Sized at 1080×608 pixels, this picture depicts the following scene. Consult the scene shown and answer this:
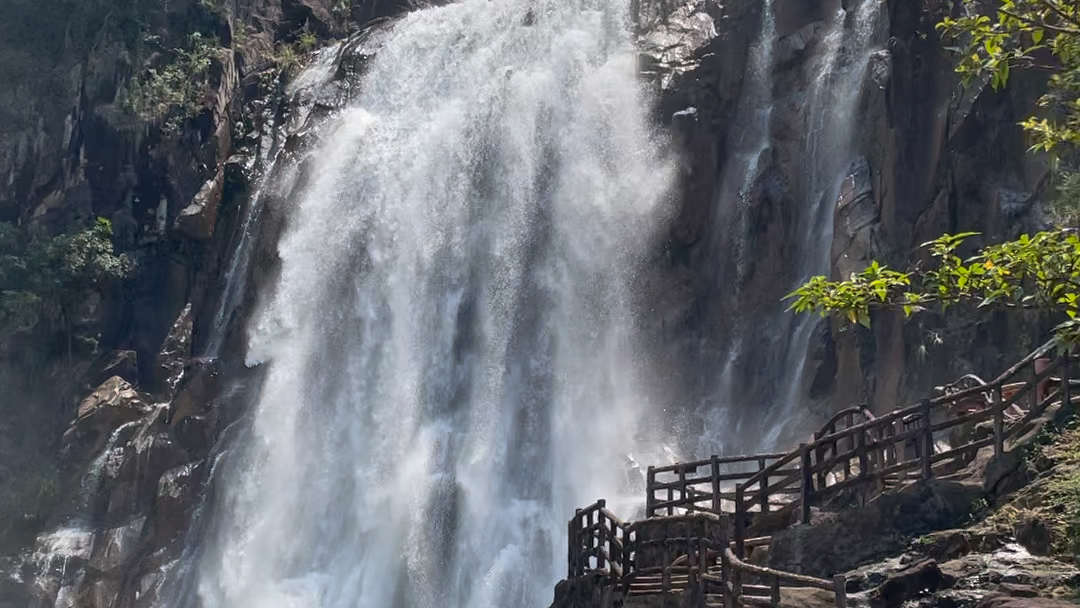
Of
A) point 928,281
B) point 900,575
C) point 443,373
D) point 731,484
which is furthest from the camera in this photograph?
point 443,373

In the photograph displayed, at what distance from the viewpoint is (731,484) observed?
26984 mm

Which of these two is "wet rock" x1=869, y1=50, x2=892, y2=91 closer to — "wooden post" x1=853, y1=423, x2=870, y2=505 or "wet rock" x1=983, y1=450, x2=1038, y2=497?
"wooden post" x1=853, y1=423, x2=870, y2=505

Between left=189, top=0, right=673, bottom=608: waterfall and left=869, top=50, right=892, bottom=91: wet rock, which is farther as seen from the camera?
left=189, top=0, right=673, bottom=608: waterfall

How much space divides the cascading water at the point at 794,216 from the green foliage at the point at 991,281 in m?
16.1

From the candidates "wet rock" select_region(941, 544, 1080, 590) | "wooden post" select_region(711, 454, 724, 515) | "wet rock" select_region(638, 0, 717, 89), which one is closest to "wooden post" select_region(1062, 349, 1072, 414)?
"wet rock" select_region(941, 544, 1080, 590)

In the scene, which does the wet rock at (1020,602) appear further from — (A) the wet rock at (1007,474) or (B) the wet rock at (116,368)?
(B) the wet rock at (116,368)

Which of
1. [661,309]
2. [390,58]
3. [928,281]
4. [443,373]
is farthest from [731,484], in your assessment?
[390,58]

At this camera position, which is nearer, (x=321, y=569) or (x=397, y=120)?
(x=321, y=569)

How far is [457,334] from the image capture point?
32.4 meters

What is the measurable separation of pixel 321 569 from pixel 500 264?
9680 mm

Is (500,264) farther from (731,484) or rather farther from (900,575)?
(900,575)

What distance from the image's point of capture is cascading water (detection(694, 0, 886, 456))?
1059 inches

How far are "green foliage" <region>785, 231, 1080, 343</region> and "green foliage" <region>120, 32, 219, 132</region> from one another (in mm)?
34602

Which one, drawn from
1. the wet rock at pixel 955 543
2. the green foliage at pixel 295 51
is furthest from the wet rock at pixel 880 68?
the green foliage at pixel 295 51
